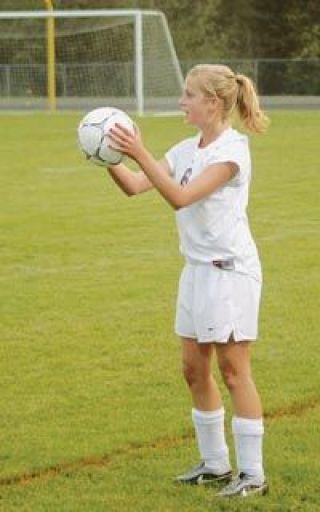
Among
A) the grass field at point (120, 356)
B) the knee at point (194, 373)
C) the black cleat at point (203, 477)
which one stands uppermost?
the knee at point (194, 373)

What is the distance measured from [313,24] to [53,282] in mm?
50508

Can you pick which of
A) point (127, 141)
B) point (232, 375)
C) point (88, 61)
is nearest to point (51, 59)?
point (88, 61)

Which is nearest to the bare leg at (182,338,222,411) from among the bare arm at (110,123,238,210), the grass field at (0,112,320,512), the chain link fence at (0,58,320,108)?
the grass field at (0,112,320,512)

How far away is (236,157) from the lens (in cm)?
618

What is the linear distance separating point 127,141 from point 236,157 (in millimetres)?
516

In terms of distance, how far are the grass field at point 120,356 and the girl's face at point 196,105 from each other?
1717mm

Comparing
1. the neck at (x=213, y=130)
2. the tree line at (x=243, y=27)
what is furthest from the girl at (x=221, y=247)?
the tree line at (x=243, y=27)

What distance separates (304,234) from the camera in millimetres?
15695

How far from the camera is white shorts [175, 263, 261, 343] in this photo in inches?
244

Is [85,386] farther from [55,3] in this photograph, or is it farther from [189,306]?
[55,3]

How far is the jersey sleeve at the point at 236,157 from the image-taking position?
20.2ft

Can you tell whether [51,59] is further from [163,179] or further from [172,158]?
[163,179]

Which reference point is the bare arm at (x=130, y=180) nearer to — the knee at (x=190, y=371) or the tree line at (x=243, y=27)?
the knee at (x=190, y=371)

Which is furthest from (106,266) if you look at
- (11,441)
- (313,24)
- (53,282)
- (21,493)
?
(313,24)
